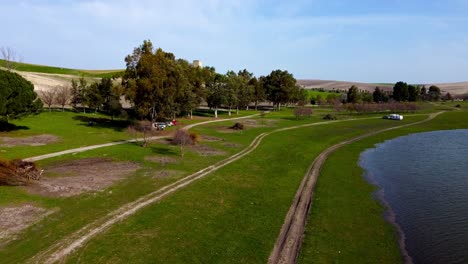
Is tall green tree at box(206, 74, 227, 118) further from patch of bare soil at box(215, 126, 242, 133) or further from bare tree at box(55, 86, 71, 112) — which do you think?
bare tree at box(55, 86, 71, 112)

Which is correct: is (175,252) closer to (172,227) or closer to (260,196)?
(172,227)

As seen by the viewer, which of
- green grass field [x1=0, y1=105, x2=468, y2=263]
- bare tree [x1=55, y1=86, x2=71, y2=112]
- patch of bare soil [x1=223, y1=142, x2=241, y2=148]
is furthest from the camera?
bare tree [x1=55, y1=86, x2=71, y2=112]

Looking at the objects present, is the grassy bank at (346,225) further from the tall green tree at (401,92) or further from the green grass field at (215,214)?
the tall green tree at (401,92)

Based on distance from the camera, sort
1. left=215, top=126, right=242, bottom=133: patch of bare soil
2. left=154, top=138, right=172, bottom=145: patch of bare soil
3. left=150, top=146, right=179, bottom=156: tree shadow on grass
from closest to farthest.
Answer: left=150, top=146, right=179, bottom=156: tree shadow on grass, left=154, top=138, right=172, bottom=145: patch of bare soil, left=215, top=126, right=242, bottom=133: patch of bare soil

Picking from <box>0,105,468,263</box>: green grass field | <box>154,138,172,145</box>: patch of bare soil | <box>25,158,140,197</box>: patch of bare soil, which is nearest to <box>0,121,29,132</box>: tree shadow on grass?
<box>0,105,468,263</box>: green grass field

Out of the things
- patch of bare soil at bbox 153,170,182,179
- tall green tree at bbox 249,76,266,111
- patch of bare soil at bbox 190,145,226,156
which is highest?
tall green tree at bbox 249,76,266,111

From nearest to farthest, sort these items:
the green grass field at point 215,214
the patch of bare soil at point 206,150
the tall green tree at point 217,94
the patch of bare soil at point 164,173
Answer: the green grass field at point 215,214, the patch of bare soil at point 164,173, the patch of bare soil at point 206,150, the tall green tree at point 217,94

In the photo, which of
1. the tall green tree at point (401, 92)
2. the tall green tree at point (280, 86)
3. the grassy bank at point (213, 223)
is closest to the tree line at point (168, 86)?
the tall green tree at point (280, 86)

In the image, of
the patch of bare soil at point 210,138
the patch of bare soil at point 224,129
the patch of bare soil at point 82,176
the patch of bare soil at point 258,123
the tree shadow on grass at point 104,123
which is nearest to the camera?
the patch of bare soil at point 82,176
